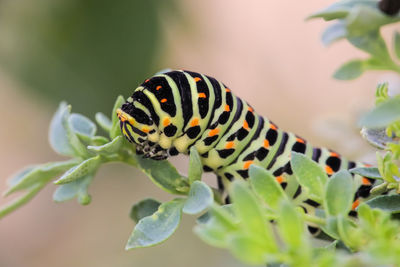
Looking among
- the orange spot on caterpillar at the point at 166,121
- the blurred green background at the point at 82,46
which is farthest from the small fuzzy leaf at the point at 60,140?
the blurred green background at the point at 82,46

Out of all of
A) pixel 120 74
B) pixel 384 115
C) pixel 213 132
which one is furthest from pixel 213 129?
pixel 120 74

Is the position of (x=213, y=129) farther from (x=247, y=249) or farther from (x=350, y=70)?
(x=247, y=249)

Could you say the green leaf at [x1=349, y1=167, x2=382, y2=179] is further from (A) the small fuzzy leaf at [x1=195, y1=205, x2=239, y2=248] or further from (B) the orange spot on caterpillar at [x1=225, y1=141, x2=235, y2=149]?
(B) the orange spot on caterpillar at [x1=225, y1=141, x2=235, y2=149]

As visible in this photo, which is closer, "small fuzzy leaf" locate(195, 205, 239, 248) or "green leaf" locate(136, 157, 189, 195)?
"small fuzzy leaf" locate(195, 205, 239, 248)

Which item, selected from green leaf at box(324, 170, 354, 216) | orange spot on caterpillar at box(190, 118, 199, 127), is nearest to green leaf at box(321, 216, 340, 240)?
green leaf at box(324, 170, 354, 216)

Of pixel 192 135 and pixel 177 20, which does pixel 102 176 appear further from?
pixel 192 135

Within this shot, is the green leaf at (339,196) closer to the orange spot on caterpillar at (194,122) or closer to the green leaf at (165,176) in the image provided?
the green leaf at (165,176)
